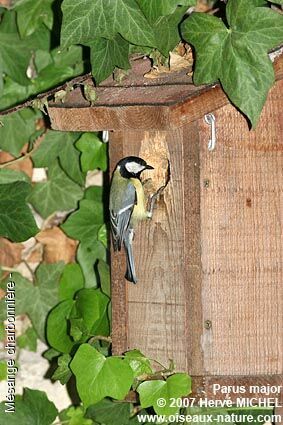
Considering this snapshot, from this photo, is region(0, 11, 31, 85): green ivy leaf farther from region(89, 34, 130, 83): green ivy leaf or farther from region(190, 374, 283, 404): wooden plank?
region(190, 374, 283, 404): wooden plank

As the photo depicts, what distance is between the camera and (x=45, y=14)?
1.87 metres

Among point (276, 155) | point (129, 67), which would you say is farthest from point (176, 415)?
point (129, 67)

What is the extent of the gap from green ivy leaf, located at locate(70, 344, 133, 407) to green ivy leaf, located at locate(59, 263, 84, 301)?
0.37m

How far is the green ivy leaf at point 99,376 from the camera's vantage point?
1530 mm

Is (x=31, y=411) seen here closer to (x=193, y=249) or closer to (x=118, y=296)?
(x=118, y=296)

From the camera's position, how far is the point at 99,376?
5.10 feet

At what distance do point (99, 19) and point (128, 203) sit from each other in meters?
0.32

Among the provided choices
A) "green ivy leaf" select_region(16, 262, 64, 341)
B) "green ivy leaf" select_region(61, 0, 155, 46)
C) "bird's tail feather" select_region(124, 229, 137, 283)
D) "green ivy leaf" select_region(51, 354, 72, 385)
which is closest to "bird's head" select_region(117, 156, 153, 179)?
"bird's tail feather" select_region(124, 229, 137, 283)

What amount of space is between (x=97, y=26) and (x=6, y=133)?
2.02 ft

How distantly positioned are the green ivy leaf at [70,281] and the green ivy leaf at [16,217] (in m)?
0.26

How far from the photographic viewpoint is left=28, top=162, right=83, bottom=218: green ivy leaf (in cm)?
199

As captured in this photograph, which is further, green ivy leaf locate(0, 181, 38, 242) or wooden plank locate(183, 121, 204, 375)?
green ivy leaf locate(0, 181, 38, 242)

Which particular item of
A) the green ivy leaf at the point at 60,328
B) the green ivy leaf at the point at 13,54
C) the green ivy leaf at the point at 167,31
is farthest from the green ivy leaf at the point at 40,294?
the green ivy leaf at the point at 167,31

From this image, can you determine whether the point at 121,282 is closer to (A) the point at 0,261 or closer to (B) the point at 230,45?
(B) the point at 230,45
